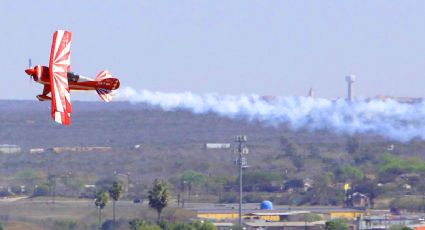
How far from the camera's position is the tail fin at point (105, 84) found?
69.1 meters

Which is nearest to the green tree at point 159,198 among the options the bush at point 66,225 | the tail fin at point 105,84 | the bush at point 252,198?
the bush at point 66,225

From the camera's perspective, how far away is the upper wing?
65688 mm

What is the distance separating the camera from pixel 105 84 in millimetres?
69125

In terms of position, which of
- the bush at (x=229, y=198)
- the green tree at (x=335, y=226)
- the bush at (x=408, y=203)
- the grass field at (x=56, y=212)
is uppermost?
the bush at (x=229, y=198)

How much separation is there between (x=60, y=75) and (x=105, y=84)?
265cm

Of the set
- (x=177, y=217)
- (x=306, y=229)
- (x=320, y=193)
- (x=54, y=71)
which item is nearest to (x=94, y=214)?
(x=177, y=217)

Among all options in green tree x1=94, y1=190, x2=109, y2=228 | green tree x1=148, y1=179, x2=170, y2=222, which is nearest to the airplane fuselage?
green tree x1=148, y1=179, x2=170, y2=222

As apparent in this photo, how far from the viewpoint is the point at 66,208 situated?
6501 inches

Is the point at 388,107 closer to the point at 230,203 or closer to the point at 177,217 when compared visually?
the point at 177,217

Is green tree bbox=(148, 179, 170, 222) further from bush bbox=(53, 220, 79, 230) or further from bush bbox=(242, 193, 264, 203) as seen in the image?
bush bbox=(242, 193, 264, 203)

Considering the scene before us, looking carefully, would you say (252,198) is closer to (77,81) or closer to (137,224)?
(137,224)

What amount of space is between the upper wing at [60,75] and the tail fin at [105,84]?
5.21 feet

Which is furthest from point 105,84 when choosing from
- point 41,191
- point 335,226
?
point 41,191

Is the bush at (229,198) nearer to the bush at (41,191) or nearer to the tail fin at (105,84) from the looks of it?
the bush at (41,191)
